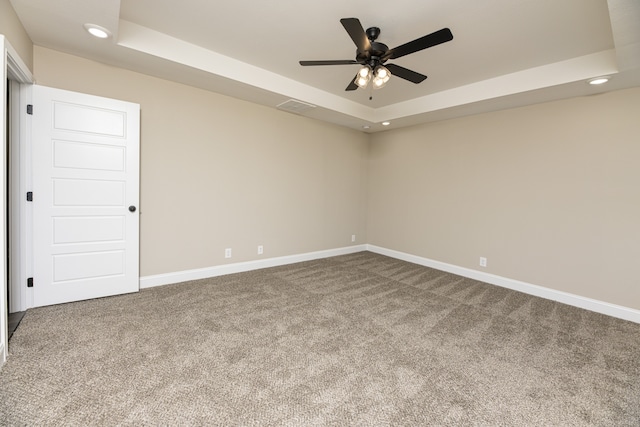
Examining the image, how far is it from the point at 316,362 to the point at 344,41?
2987mm

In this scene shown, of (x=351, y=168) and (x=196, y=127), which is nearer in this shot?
(x=196, y=127)

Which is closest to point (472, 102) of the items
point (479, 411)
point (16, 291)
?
point (479, 411)

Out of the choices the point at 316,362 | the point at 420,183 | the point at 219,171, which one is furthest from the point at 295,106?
the point at 316,362

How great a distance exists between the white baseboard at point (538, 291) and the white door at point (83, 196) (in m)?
4.41

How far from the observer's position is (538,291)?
3.78 m

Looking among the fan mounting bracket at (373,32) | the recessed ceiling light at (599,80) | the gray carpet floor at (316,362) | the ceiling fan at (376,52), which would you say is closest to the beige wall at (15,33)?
the ceiling fan at (376,52)

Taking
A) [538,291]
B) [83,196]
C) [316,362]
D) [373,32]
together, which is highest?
[373,32]

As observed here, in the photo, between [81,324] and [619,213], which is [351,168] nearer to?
[619,213]

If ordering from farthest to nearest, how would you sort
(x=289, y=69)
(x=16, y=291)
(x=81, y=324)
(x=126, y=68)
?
(x=289, y=69) < (x=126, y=68) < (x=16, y=291) < (x=81, y=324)

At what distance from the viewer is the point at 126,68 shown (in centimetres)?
322

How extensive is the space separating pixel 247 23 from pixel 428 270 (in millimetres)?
4238

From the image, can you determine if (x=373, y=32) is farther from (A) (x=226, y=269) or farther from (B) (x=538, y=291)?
(B) (x=538, y=291)

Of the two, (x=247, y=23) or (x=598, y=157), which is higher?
(x=247, y=23)

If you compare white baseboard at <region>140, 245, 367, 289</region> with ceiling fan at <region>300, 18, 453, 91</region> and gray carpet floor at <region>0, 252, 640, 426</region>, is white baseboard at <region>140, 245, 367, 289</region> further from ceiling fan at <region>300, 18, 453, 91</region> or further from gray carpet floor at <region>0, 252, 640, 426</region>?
ceiling fan at <region>300, 18, 453, 91</region>
